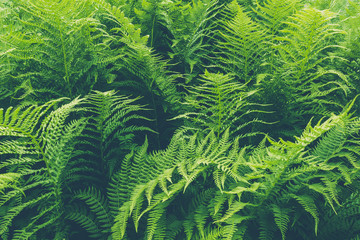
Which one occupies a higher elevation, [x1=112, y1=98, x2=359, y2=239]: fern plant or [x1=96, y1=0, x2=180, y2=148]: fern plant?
[x1=96, y1=0, x2=180, y2=148]: fern plant

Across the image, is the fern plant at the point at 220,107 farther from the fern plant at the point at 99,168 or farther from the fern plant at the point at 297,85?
the fern plant at the point at 99,168

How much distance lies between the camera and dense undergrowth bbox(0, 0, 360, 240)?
1171mm

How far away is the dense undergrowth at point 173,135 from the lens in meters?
1.17

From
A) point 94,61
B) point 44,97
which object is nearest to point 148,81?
point 94,61

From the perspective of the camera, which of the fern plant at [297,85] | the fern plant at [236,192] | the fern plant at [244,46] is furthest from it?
the fern plant at [244,46]

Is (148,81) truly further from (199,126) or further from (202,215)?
(202,215)

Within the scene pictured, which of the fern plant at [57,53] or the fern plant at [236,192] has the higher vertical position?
the fern plant at [57,53]

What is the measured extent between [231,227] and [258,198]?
20 cm

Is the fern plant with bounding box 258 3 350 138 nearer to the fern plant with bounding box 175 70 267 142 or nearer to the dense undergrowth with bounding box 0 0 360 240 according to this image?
the dense undergrowth with bounding box 0 0 360 240

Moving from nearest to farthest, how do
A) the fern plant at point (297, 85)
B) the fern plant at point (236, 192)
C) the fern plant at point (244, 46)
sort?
the fern plant at point (236, 192)
the fern plant at point (297, 85)
the fern plant at point (244, 46)

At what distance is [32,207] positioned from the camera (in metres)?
1.35

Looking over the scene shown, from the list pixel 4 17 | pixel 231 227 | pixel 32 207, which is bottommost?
pixel 32 207

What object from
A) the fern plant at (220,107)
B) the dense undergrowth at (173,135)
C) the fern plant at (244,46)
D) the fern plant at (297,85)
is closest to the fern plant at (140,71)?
the dense undergrowth at (173,135)

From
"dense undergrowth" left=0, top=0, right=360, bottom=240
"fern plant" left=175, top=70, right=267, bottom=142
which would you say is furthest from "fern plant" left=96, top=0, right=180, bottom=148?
"fern plant" left=175, top=70, right=267, bottom=142
